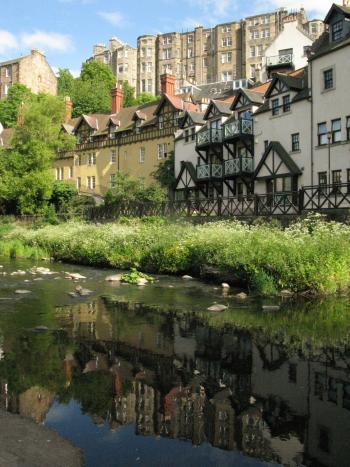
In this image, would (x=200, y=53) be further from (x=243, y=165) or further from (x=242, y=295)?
(x=242, y=295)

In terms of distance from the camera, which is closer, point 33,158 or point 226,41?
point 33,158

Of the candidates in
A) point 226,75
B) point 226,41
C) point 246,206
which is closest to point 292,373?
point 246,206

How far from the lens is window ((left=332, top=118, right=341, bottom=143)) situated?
1224 inches

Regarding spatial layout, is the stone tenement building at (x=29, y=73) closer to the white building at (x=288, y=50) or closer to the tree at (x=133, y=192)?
the tree at (x=133, y=192)

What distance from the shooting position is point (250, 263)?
18.1 metres

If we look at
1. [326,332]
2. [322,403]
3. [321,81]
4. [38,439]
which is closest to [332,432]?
[322,403]

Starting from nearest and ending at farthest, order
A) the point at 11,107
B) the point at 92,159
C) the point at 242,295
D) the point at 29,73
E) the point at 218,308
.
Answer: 1. the point at 218,308
2. the point at 242,295
3. the point at 92,159
4. the point at 11,107
5. the point at 29,73

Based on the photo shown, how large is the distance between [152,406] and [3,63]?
100847 millimetres

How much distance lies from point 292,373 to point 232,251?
1030 centimetres

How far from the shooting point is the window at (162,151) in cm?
5100

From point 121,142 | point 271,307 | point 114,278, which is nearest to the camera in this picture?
point 271,307

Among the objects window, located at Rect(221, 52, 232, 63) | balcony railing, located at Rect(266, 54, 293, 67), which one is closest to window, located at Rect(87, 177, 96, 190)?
balcony railing, located at Rect(266, 54, 293, 67)

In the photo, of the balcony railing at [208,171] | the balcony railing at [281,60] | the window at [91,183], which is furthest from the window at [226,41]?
the balcony railing at [208,171]

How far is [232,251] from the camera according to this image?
19.1 meters
